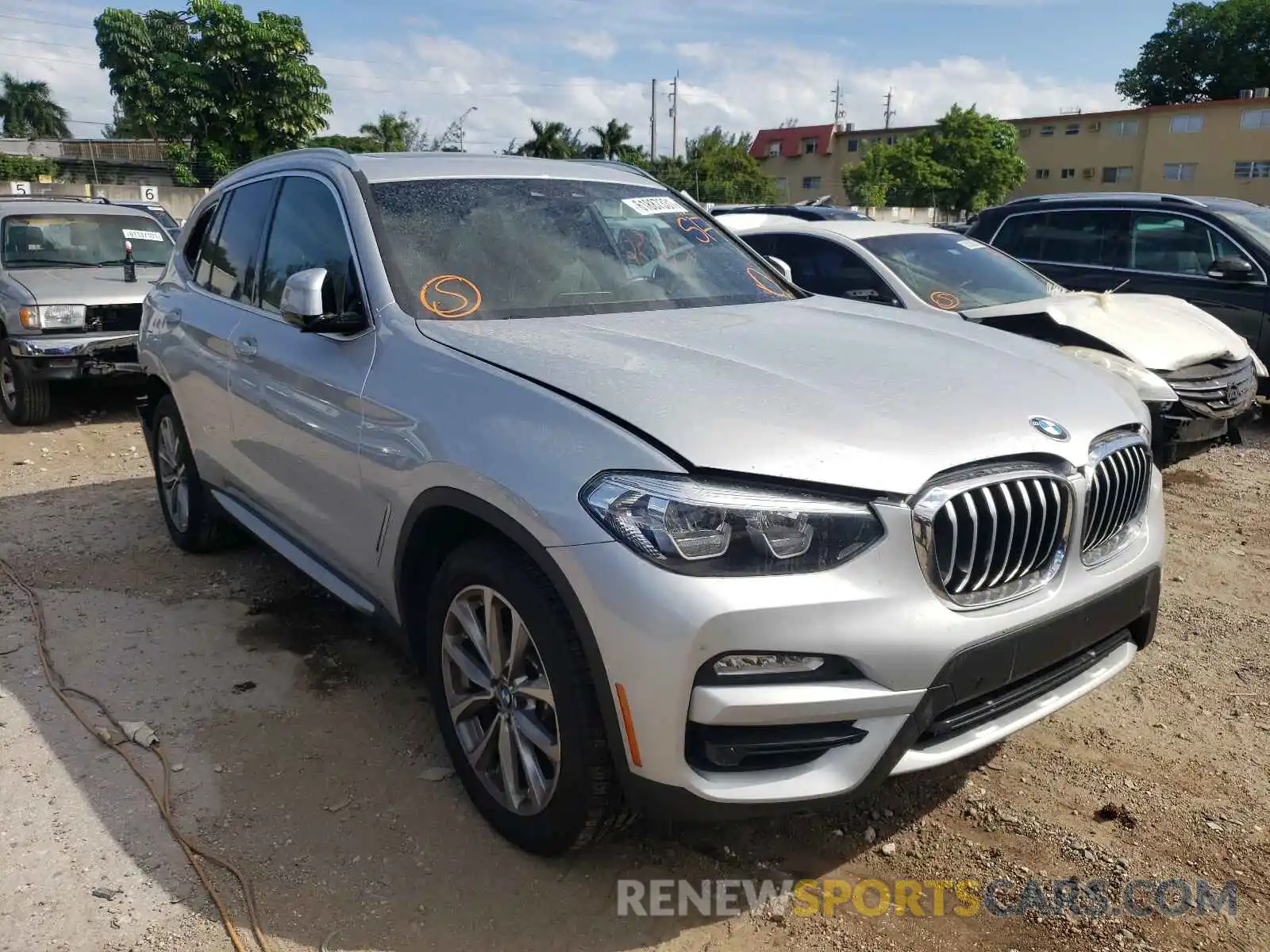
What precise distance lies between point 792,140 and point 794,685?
76.3 metres

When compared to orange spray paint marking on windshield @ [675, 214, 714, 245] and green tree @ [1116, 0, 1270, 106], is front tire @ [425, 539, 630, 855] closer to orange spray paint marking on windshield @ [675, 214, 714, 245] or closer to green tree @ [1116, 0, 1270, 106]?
orange spray paint marking on windshield @ [675, 214, 714, 245]

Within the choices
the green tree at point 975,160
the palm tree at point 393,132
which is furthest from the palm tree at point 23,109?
the green tree at point 975,160

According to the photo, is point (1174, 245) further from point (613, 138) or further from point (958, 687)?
point (613, 138)

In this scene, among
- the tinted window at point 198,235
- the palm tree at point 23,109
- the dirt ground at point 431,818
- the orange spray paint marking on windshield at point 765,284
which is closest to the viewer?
the dirt ground at point 431,818

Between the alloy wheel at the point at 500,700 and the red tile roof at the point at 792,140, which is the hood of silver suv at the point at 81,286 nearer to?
the alloy wheel at the point at 500,700

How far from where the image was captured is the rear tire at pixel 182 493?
4754 mm

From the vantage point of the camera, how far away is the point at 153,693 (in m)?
3.65

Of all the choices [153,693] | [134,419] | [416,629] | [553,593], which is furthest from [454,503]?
[134,419]

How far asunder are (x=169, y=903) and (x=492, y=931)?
84 centimetres

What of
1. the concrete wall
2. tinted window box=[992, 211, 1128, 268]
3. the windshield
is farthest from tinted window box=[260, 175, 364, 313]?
the concrete wall

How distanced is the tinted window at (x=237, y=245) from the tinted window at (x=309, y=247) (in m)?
0.16

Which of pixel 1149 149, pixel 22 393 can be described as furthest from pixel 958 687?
pixel 1149 149

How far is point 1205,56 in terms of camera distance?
6862 cm

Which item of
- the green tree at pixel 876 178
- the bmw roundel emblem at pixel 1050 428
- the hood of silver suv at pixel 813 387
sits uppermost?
the green tree at pixel 876 178
